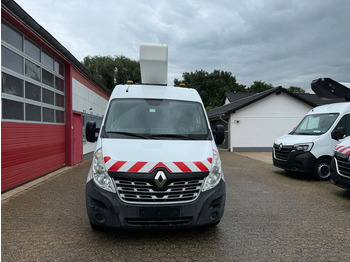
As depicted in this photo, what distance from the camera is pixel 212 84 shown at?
49719 mm

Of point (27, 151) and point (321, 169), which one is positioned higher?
point (27, 151)

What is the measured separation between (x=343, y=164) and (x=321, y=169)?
7.67 feet

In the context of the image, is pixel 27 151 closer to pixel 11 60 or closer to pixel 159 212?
pixel 11 60

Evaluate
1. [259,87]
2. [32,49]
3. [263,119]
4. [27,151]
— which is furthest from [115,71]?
[27,151]

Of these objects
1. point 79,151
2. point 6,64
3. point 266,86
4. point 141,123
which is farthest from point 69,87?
point 266,86

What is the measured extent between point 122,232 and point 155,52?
3.59 metres

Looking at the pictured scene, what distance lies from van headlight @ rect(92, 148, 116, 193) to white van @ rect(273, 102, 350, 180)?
21.3 ft

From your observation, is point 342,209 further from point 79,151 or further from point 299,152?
point 79,151

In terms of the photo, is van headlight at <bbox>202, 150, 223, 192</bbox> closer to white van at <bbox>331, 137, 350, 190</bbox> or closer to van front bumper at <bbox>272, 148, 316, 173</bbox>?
white van at <bbox>331, 137, 350, 190</bbox>

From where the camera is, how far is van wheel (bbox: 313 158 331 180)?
8.23 metres

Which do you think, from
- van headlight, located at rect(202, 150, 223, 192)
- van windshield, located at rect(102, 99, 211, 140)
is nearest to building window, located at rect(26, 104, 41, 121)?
van windshield, located at rect(102, 99, 211, 140)

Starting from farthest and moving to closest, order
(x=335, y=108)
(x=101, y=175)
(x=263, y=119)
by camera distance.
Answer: (x=263, y=119) < (x=335, y=108) < (x=101, y=175)

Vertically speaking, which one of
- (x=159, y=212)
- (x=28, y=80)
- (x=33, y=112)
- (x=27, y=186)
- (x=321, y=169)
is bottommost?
(x=27, y=186)

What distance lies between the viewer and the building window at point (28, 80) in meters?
6.66
